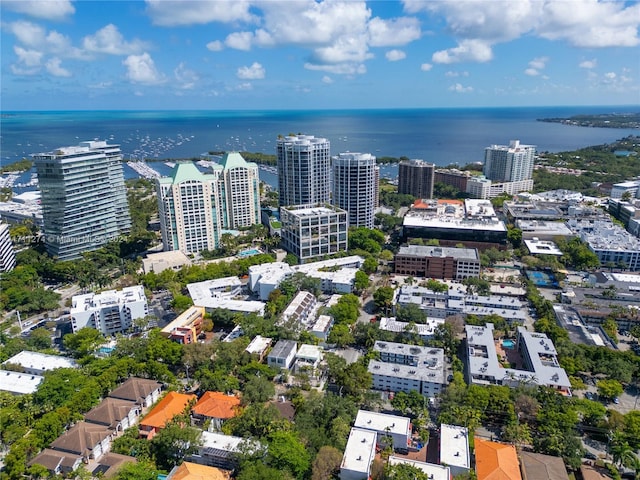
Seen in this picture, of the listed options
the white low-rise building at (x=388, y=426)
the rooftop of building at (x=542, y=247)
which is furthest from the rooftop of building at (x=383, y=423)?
the rooftop of building at (x=542, y=247)

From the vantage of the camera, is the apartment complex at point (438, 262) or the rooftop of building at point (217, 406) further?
the apartment complex at point (438, 262)

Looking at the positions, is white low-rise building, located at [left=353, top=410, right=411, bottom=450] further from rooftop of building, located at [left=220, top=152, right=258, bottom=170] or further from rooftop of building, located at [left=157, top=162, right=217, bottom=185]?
rooftop of building, located at [left=220, top=152, right=258, bottom=170]

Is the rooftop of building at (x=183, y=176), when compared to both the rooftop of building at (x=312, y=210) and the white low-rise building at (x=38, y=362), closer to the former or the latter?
the rooftop of building at (x=312, y=210)

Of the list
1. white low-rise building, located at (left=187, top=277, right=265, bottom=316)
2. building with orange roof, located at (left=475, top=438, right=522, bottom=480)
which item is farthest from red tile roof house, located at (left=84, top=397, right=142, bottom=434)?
building with orange roof, located at (left=475, top=438, right=522, bottom=480)

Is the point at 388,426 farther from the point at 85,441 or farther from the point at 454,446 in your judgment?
the point at 85,441

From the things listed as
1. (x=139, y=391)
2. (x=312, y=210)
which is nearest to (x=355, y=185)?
(x=312, y=210)

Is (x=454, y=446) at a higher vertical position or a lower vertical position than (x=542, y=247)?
lower

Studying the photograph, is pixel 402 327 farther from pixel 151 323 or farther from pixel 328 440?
pixel 151 323
